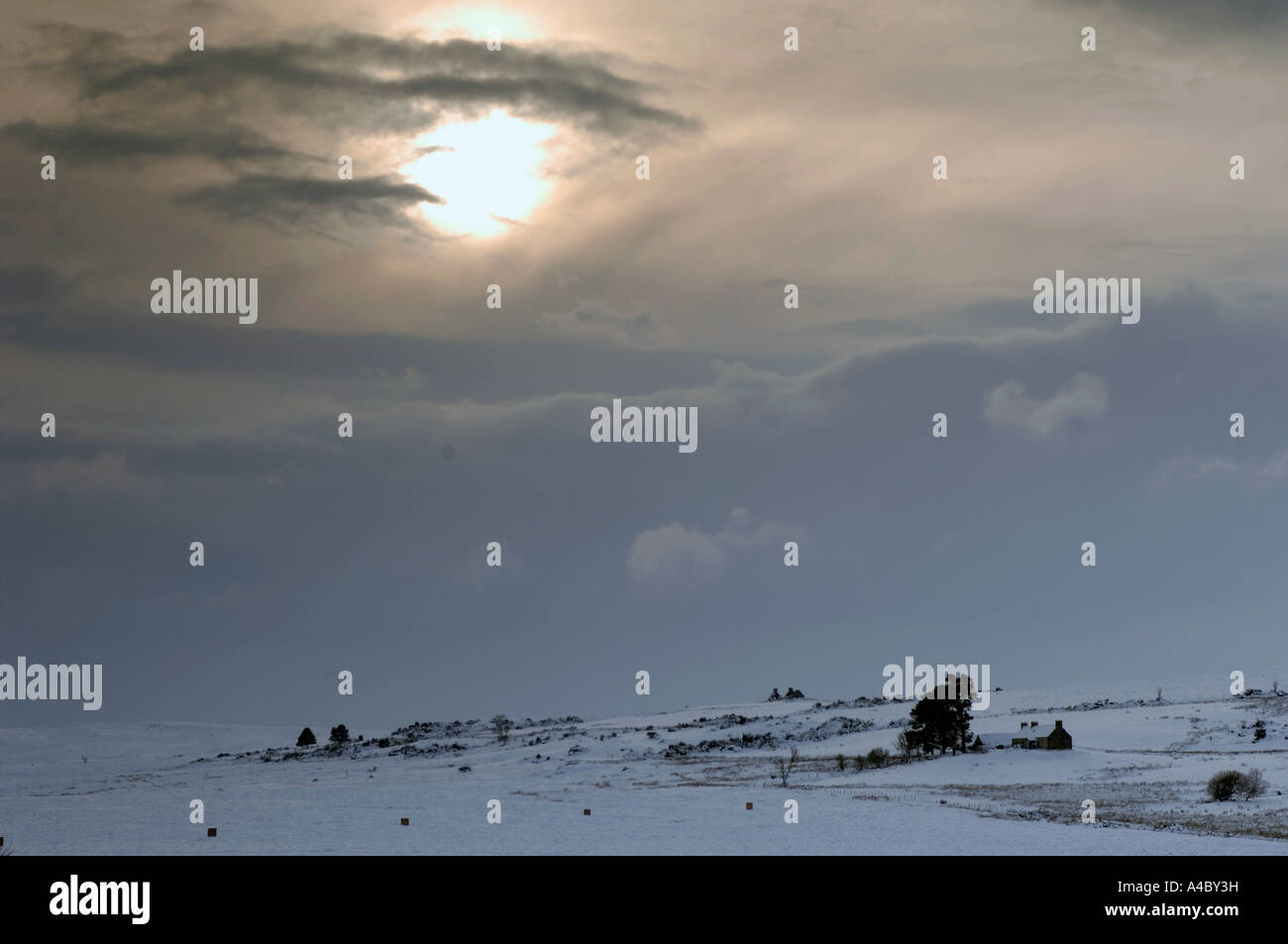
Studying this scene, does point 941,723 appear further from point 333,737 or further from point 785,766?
point 333,737

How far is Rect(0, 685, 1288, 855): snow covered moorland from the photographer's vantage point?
44344mm

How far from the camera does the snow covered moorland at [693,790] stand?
44.3 meters

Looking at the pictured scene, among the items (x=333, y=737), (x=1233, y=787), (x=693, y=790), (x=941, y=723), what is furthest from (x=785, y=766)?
(x=333, y=737)

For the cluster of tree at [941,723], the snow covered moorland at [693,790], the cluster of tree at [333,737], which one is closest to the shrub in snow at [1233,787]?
the snow covered moorland at [693,790]

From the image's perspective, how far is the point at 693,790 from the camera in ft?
225

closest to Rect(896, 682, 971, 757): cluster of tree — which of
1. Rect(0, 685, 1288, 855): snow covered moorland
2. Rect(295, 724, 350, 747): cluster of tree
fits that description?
Rect(0, 685, 1288, 855): snow covered moorland

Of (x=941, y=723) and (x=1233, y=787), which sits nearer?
(x=1233, y=787)

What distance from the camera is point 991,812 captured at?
54.8 metres

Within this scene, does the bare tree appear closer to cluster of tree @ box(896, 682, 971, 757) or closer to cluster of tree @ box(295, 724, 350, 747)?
cluster of tree @ box(896, 682, 971, 757)

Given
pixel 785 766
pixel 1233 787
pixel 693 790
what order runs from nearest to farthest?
pixel 1233 787 → pixel 693 790 → pixel 785 766

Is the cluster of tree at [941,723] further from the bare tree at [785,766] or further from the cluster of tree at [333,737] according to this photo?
the cluster of tree at [333,737]
